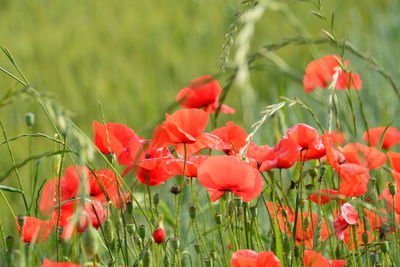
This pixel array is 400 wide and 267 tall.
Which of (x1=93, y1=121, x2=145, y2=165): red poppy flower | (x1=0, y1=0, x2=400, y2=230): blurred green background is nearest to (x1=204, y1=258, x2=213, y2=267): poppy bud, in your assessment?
(x1=93, y1=121, x2=145, y2=165): red poppy flower

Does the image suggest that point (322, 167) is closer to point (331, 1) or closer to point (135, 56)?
point (135, 56)

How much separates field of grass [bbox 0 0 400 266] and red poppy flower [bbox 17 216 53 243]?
1.80 metres

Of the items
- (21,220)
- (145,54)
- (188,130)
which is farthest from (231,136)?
(145,54)

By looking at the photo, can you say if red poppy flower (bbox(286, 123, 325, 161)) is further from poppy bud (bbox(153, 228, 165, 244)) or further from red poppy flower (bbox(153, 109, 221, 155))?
poppy bud (bbox(153, 228, 165, 244))

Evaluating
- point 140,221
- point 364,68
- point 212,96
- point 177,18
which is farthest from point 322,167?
point 177,18

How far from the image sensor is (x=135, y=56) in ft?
13.4

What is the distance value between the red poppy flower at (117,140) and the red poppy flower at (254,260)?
266mm

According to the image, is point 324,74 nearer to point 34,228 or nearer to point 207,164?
point 207,164

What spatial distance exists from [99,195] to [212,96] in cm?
37

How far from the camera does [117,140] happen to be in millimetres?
1059

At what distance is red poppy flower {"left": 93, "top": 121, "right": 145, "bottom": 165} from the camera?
1034 mm

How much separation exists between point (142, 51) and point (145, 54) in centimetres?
4

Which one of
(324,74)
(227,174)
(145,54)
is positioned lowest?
(227,174)

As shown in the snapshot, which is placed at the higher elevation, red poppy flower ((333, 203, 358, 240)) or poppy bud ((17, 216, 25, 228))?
poppy bud ((17, 216, 25, 228))
